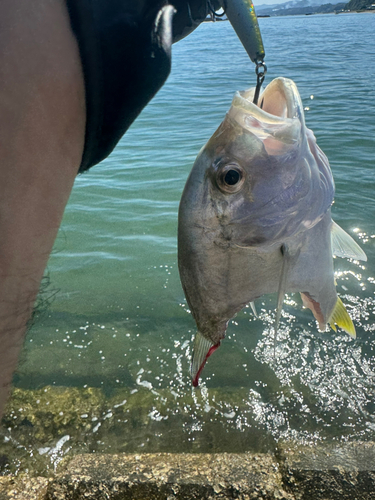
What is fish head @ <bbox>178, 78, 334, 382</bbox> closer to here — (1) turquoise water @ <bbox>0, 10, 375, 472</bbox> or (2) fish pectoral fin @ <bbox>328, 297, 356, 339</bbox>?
(2) fish pectoral fin @ <bbox>328, 297, 356, 339</bbox>

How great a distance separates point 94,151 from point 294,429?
335 cm

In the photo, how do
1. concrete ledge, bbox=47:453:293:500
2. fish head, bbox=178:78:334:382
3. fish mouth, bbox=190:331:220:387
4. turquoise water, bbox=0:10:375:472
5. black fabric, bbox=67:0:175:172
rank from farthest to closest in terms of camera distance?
turquoise water, bbox=0:10:375:472, concrete ledge, bbox=47:453:293:500, fish mouth, bbox=190:331:220:387, fish head, bbox=178:78:334:382, black fabric, bbox=67:0:175:172

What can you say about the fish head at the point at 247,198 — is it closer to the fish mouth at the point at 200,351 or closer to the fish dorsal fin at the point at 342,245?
the fish mouth at the point at 200,351

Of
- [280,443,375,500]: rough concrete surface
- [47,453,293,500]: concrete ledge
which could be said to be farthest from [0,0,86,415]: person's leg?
[280,443,375,500]: rough concrete surface

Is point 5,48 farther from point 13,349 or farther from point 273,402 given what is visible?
point 273,402

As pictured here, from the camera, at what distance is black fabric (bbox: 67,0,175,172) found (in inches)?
38.9

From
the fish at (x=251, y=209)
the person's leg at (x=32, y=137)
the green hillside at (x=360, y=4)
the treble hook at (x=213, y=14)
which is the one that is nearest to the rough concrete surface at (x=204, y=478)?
the fish at (x=251, y=209)

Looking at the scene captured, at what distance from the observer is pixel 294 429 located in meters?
3.72

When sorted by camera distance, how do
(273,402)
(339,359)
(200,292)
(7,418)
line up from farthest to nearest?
(339,359)
(273,402)
(7,418)
(200,292)

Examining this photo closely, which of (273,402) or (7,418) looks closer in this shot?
(7,418)

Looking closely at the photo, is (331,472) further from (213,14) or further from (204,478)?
(213,14)

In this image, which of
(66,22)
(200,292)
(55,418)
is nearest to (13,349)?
(200,292)

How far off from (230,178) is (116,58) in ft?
1.83

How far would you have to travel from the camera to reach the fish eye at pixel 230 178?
145 centimetres
